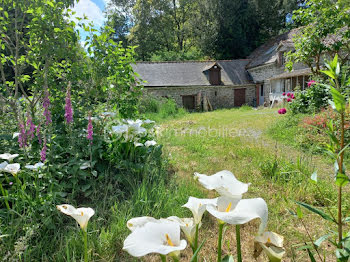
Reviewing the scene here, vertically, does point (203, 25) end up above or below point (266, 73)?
above

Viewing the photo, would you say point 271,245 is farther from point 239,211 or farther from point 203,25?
point 203,25

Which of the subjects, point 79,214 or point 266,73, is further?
point 266,73

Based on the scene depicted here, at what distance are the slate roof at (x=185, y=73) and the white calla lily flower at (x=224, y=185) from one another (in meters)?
16.4

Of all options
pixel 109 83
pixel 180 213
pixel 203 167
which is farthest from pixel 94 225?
pixel 109 83

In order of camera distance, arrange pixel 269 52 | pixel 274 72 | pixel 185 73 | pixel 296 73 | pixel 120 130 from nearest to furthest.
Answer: pixel 120 130 < pixel 296 73 < pixel 274 72 < pixel 185 73 < pixel 269 52

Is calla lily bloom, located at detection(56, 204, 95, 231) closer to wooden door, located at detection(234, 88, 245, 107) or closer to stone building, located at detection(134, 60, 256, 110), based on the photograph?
stone building, located at detection(134, 60, 256, 110)

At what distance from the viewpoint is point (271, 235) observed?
0.69 meters

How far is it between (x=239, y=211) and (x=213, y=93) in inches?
721

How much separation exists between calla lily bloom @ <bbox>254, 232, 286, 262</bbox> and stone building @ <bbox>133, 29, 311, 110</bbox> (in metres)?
16.1

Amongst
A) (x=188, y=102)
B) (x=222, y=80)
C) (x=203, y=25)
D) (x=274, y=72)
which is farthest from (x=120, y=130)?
(x=203, y=25)

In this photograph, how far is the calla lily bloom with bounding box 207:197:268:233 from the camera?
650mm

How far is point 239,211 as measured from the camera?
2.32 feet

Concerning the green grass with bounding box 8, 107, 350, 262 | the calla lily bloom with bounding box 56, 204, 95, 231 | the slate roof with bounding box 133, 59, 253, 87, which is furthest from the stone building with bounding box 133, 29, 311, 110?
the calla lily bloom with bounding box 56, 204, 95, 231

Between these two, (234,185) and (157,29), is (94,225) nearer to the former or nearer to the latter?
(234,185)
